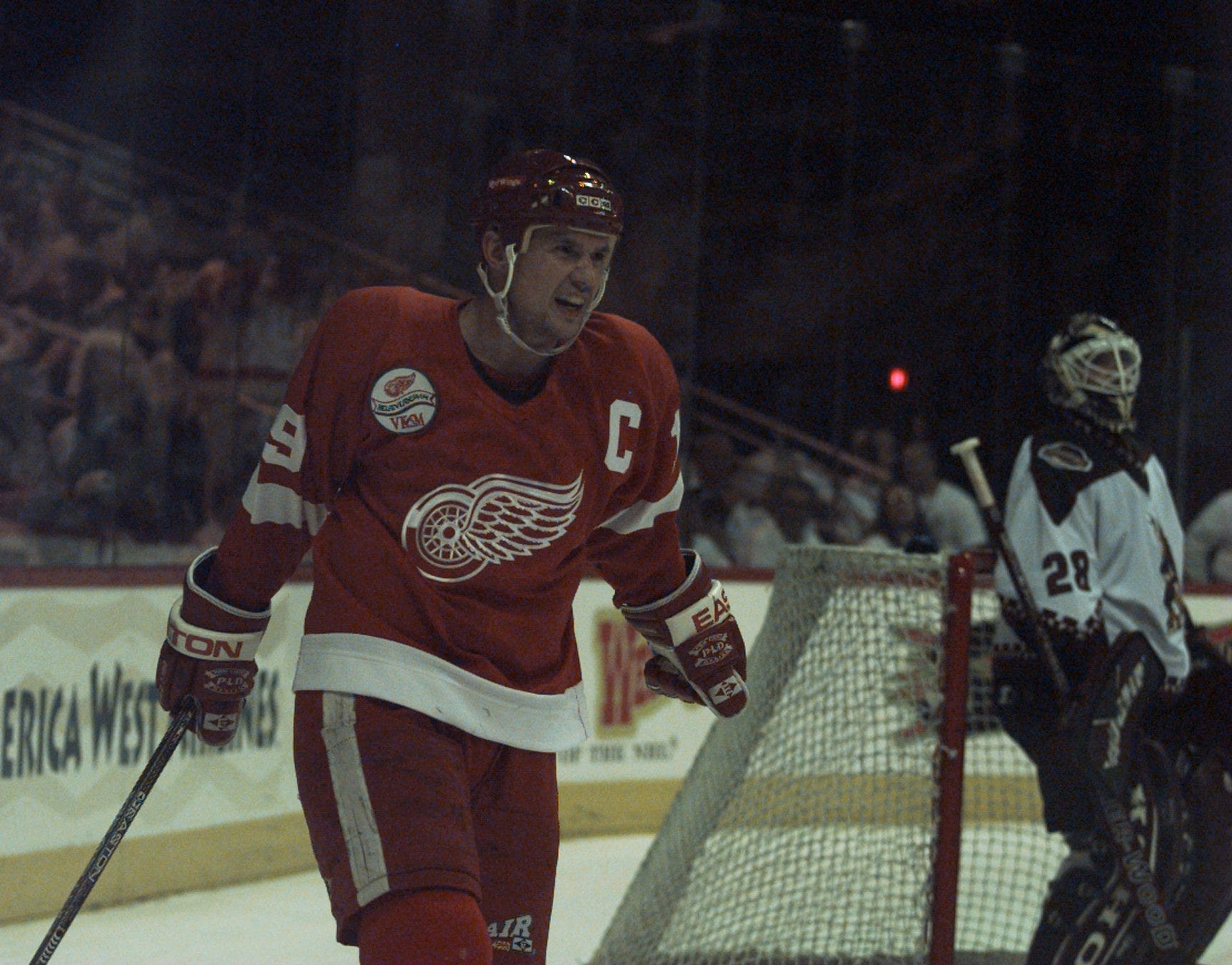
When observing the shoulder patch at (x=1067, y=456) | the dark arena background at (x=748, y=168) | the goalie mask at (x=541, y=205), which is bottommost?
the shoulder patch at (x=1067, y=456)

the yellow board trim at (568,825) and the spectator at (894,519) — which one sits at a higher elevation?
the spectator at (894,519)

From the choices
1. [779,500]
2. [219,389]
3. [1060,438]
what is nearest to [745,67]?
[779,500]

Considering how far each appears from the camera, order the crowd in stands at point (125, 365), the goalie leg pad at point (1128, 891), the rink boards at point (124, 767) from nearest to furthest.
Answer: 1. the goalie leg pad at point (1128, 891)
2. the rink boards at point (124, 767)
3. the crowd in stands at point (125, 365)

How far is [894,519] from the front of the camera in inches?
265

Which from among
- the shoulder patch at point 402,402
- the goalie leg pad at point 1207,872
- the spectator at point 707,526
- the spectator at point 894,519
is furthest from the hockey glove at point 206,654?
the spectator at point 894,519

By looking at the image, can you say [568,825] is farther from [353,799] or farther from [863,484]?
[353,799]

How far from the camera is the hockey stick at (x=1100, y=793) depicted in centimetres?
322

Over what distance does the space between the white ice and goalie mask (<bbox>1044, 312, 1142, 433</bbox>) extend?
4.81 feet

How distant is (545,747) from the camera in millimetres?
1984

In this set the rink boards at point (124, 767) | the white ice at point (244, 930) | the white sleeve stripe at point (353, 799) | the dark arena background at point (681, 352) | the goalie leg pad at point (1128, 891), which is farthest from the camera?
the rink boards at point (124, 767)

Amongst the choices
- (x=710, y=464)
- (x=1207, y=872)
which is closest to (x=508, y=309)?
(x=1207, y=872)

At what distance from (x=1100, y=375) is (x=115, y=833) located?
219 cm

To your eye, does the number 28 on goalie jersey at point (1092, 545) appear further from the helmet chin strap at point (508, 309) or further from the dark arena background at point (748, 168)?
the dark arena background at point (748, 168)

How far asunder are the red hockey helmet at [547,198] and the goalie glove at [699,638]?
52 cm
